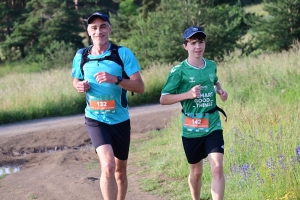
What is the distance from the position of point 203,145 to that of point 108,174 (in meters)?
0.98

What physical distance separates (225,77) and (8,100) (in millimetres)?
6193

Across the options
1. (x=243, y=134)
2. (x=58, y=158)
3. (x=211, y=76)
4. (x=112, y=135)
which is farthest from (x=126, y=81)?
(x=58, y=158)

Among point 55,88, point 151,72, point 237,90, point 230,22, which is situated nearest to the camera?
point 237,90

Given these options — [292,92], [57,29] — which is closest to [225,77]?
[292,92]

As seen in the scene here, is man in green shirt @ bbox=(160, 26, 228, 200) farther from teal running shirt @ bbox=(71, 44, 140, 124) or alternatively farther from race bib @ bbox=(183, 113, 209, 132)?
teal running shirt @ bbox=(71, 44, 140, 124)

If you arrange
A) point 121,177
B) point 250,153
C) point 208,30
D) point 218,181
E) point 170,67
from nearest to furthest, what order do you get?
1. point 218,181
2. point 121,177
3. point 250,153
4. point 170,67
5. point 208,30

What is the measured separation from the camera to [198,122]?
573cm

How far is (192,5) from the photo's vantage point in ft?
81.3

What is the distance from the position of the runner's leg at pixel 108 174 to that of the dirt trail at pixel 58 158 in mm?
1581

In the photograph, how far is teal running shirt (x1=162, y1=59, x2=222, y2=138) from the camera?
225 inches

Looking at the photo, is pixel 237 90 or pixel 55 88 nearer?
pixel 237 90

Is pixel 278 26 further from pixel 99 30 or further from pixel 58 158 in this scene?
pixel 99 30

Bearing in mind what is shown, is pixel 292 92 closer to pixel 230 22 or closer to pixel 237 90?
pixel 237 90

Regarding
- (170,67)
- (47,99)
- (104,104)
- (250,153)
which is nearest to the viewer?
(104,104)
